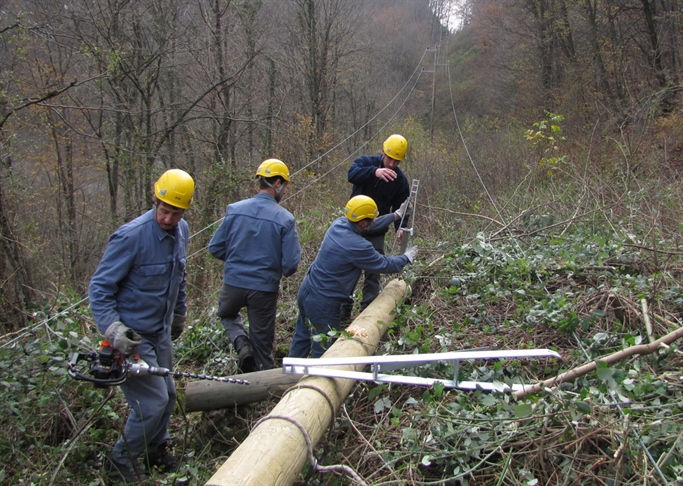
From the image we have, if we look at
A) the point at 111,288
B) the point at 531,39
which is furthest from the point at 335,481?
the point at 531,39

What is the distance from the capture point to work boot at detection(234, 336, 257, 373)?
4.73 meters

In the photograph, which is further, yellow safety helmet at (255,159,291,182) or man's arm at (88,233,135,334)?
yellow safety helmet at (255,159,291,182)

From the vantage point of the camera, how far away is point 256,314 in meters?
4.84

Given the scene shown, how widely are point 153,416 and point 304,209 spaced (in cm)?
719

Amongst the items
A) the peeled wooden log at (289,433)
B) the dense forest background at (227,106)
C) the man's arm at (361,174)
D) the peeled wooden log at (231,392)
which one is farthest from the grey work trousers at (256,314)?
the dense forest background at (227,106)

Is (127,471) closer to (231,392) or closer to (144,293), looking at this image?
(231,392)

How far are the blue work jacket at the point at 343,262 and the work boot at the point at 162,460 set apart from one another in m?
1.83

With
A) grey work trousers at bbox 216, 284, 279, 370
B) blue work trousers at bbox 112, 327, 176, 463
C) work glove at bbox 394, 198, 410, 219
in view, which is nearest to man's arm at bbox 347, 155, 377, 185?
work glove at bbox 394, 198, 410, 219

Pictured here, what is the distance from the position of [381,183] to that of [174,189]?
111 inches

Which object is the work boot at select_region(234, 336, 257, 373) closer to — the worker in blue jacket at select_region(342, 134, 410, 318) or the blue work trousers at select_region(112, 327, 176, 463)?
the blue work trousers at select_region(112, 327, 176, 463)

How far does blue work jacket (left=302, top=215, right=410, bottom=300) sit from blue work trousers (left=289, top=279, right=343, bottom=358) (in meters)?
0.07

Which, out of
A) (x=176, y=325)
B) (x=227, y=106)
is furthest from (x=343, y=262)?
(x=227, y=106)

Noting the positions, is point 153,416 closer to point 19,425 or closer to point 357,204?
point 19,425

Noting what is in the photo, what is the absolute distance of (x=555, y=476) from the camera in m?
2.63
